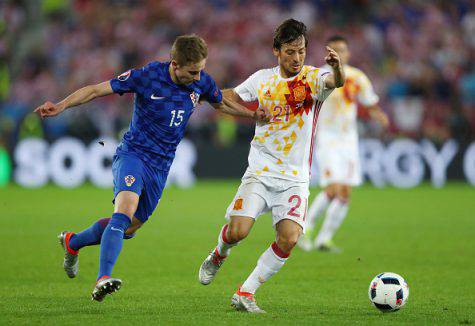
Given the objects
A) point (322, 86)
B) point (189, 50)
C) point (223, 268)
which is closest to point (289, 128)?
point (322, 86)

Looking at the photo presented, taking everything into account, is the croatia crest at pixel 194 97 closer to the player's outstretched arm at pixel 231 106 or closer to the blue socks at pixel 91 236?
the player's outstretched arm at pixel 231 106

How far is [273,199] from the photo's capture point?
6.71m

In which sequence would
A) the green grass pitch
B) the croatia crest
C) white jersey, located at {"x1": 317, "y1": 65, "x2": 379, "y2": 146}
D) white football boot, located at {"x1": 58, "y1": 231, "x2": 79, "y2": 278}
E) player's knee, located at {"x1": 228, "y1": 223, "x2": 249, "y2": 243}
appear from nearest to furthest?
1. the green grass pitch
2. player's knee, located at {"x1": 228, "y1": 223, "x2": 249, "y2": 243}
3. the croatia crest
4. white football boot, located at {"x1": 58, "y1": 231, "x2": 79, "y2": 278}
5. white jersey, located at {"x1": 317, "y1": 65, "x2": 379, "y2": 146}

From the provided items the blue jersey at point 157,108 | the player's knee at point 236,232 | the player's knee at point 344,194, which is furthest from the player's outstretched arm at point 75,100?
the player's knee at point 344,194

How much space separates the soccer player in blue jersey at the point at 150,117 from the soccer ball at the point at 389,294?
5.05ft

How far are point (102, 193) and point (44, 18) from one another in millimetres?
7643

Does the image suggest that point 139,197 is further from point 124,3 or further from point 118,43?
point 124,3

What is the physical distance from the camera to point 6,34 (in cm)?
2342

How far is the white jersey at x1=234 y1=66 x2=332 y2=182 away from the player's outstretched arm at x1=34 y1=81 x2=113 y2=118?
4.04 feet

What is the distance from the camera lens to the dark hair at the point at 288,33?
659 centimetres

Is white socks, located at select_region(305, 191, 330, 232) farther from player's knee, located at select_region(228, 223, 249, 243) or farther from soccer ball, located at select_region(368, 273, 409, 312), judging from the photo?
soccer ball, located at select_region(368, 273, 409, 312)

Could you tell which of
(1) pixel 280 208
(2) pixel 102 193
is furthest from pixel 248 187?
(2) pixel 102 193

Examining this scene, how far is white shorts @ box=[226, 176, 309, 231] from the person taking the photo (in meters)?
6.59

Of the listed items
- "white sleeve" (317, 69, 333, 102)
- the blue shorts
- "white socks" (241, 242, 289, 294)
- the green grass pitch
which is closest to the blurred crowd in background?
the green grass pitch
